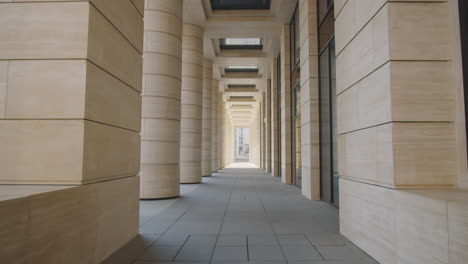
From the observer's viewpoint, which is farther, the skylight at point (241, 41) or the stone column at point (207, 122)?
the skylight at point (241, 41)

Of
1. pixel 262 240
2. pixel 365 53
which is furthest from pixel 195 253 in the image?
pixel 365 53

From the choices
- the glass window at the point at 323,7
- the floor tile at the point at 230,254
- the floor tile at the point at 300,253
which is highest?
the glass window at the point at 323,7

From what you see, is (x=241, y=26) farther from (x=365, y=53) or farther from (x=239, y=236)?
(x=239, y=236)

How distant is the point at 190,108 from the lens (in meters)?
15.7

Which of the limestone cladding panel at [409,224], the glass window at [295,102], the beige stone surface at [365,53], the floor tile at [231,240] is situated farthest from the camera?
the glass window at [295,102]

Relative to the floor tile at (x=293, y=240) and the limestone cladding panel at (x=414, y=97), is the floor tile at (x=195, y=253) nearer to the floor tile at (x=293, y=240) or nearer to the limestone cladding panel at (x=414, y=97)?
the floor tile at (x=293, y=240)

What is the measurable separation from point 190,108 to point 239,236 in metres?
10.9

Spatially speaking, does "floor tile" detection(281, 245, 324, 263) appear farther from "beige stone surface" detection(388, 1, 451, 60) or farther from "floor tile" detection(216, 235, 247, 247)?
"beige stone surface" detection(388, 1, 451, 60)

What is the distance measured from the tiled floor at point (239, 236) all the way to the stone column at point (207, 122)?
11826 millimetres

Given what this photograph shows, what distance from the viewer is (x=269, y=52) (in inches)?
808

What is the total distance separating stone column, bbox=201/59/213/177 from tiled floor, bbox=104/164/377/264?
11826 mm

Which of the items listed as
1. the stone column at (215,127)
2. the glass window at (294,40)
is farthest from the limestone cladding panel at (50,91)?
the stone column at (215,127)

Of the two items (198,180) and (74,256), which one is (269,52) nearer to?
(198,180)

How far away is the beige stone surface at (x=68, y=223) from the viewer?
2.47 m
